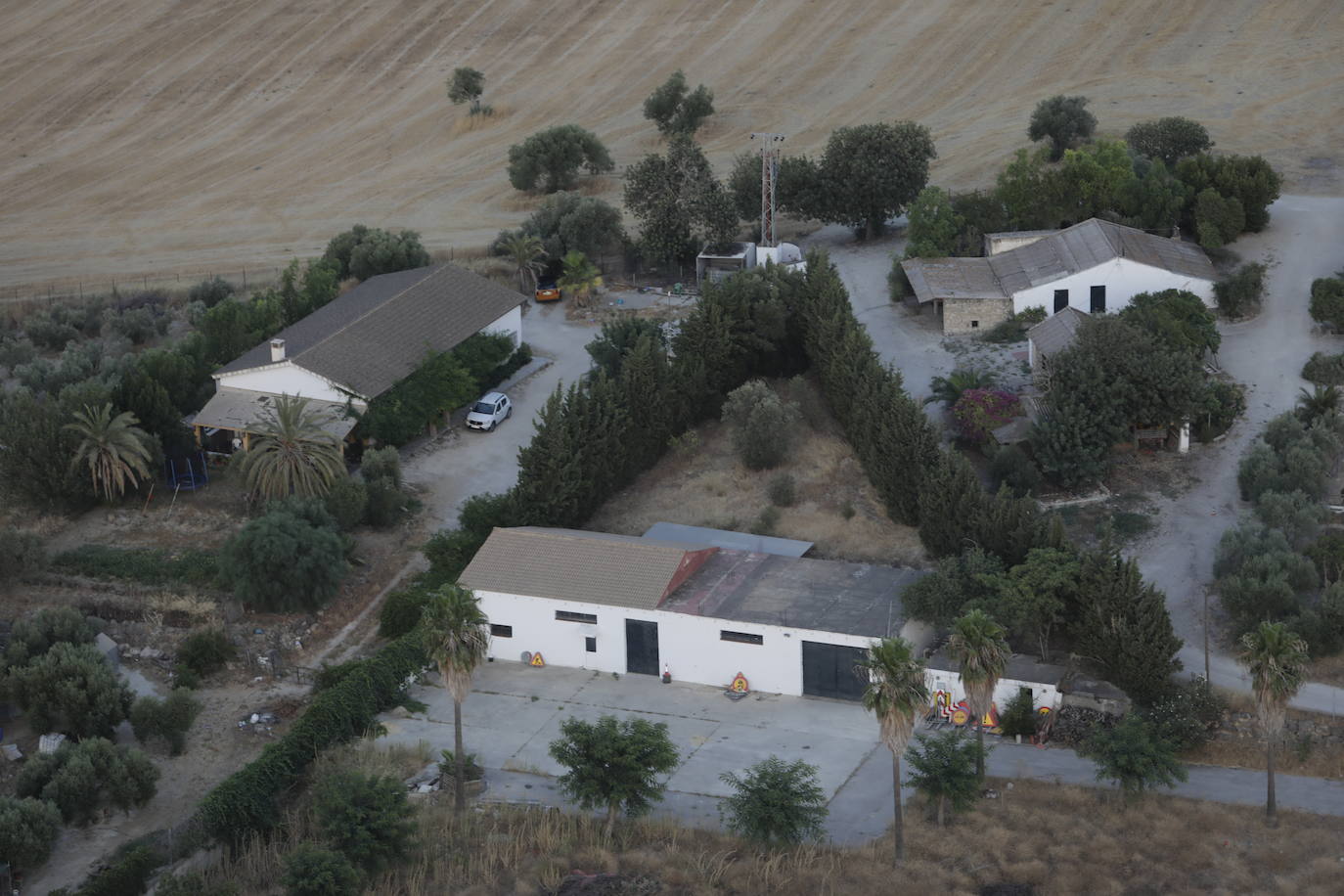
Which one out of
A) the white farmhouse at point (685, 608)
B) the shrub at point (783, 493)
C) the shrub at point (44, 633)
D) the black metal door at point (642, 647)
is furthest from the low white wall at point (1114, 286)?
the shrub at point (44, 633)

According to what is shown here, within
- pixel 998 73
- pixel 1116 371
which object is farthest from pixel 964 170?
pixel 1116 371

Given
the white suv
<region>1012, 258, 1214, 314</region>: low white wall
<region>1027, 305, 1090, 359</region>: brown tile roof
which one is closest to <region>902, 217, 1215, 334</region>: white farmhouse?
<region>1012, 258, 1214, 314</region>: low white wall

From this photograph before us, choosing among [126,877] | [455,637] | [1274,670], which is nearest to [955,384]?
[1274,670]

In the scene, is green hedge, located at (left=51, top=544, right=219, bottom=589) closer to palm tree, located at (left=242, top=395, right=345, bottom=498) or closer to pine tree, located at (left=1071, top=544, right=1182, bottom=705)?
palm tree, located at (left=242, top=395, right=345, bottom=498)

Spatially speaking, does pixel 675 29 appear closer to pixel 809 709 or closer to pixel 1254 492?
pixel 1254 492

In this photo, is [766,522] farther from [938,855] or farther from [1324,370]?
[1324,370]

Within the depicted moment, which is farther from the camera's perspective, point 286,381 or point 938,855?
point 286,381
